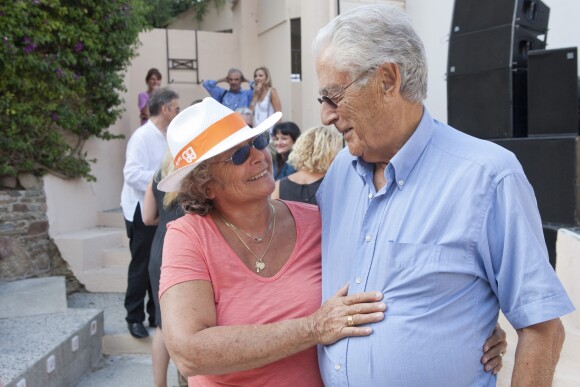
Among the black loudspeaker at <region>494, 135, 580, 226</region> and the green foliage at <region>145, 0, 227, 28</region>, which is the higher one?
the green foliage at <region>145, 0, 227, 28</region>

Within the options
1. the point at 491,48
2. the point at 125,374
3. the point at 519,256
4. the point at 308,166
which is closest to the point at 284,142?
the point at 308,166

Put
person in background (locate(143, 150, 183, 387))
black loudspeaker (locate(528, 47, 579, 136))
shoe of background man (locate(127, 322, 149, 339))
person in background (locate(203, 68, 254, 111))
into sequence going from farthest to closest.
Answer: person in background (locate(203, 68, 254, 111)), shoe of background man (locate(127, 322, 149, 339)), black loudspeaker (locate(528, 47, 579, 136)), person in background (locate(143, 150, 183, 387))

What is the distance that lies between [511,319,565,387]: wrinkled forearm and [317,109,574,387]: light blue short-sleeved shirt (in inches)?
2.0

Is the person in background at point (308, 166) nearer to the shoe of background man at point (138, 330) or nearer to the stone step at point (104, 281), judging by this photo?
the shoe of background man at point (138, 330)

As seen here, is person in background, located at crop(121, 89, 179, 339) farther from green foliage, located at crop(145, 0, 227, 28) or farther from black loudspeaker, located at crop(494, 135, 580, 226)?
green foliage, located at crop(145, 0, 227, 28)

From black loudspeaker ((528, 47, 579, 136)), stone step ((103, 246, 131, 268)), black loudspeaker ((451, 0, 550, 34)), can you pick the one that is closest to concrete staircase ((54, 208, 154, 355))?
stone step ((103, 246, 131, 268))

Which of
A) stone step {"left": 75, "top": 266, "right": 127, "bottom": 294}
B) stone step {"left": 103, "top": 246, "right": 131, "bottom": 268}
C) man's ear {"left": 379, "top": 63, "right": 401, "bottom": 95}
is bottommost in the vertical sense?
stone step {"left": 75, "top": 266, "right": 127, "bottom": 294}

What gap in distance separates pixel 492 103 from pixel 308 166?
72.4 inches

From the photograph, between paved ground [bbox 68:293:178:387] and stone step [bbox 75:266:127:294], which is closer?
paved ground [bbox 68:293:178:387]

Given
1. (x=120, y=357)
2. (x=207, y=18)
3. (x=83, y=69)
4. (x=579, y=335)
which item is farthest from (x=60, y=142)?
(x=207, y=18)

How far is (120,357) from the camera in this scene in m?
5.04

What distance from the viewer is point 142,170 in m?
4.63

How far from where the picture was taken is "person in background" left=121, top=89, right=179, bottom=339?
15.2 ft

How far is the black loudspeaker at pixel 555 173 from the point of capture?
3973mm
